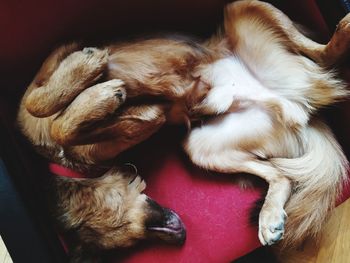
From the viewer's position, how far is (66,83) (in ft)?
5.32

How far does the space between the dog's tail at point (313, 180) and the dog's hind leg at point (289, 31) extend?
29 centimetres

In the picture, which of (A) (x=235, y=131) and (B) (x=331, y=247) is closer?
(A) (x=235, y=131)

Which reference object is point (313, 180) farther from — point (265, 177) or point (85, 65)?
point (85, 65)

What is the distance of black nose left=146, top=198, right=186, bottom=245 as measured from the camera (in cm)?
174

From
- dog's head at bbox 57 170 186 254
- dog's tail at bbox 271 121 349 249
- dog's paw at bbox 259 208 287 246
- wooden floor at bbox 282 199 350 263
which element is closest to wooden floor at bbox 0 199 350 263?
wooden floor at bbox 282 199 350 263

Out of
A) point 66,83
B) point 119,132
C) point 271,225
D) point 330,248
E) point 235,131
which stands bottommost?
point 330,248

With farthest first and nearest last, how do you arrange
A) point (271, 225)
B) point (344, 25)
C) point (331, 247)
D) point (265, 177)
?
point (331, 247), point (265, 177), point (271, 225), point (344, 25)

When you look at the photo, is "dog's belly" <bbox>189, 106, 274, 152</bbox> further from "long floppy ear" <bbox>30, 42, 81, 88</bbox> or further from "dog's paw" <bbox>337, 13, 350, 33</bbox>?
"long floppy ear" <bbox>30, 42, 81, 88</bbox>

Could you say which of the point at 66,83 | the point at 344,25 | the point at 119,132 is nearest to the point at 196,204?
the point at 119,132

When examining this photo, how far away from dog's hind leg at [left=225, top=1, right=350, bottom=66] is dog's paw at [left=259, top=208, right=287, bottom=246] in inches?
21.2

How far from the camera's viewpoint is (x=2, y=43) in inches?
67.3

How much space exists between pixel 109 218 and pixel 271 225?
56cm

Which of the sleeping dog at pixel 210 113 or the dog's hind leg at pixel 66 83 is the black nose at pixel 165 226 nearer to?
the sleeping dog at pixel 210 113

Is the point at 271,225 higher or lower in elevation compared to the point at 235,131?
lower
